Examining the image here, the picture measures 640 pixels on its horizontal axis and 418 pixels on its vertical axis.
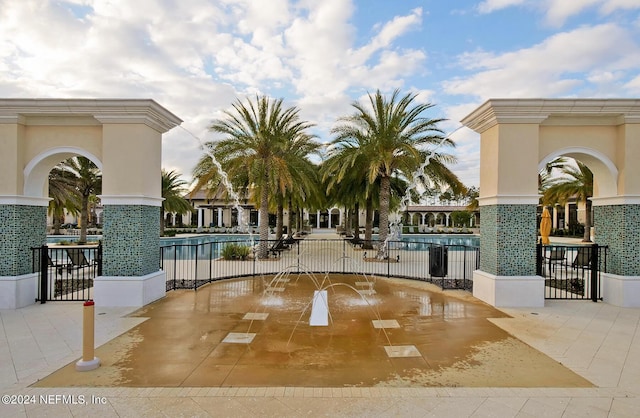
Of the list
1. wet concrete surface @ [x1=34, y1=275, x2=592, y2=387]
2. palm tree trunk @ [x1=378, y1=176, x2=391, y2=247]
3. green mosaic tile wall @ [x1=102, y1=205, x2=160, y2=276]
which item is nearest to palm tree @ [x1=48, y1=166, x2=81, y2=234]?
green mosaic tile wall @ [x1=102, y1=205, x2=160, y2=276]

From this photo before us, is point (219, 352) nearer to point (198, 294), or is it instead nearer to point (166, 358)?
point (166, 358)

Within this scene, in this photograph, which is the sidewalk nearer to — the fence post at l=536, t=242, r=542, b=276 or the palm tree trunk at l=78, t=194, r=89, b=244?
the fence post at l=536, t=242, r=542, b=276

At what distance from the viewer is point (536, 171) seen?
32.3 feet

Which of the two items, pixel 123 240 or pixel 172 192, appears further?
pixel 172 192

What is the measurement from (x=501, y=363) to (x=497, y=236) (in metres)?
4.60

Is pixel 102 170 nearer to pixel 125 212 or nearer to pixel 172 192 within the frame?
pixel 125 212

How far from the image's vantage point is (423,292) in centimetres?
1137

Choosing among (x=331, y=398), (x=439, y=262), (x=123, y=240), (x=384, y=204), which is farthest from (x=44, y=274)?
(x=384, y=204)

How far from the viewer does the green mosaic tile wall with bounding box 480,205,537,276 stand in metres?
9.85

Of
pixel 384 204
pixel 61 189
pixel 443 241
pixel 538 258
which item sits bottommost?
pixel 443 241

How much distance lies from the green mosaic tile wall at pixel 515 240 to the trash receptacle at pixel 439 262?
2.53m

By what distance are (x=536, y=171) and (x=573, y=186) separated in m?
27.4

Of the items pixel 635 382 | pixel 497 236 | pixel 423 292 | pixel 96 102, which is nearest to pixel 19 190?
Result: pixel 96 102

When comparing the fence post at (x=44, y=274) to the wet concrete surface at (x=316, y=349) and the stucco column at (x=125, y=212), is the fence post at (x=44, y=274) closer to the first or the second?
the stucco column at (x=125, y=212)
